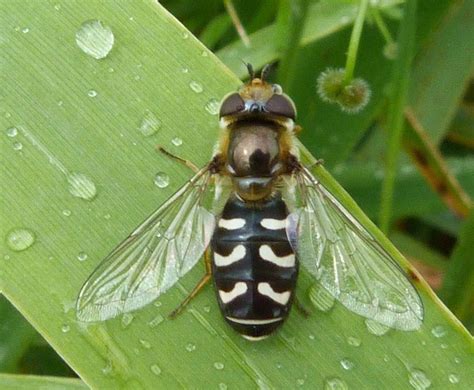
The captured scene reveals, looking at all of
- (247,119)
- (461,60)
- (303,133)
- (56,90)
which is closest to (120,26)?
(56,90)

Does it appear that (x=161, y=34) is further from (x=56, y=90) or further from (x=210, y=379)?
(x=210, y=379)

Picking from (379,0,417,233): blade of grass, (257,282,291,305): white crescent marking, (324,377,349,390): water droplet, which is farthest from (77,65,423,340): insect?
(379,0,417,233): blade of grass

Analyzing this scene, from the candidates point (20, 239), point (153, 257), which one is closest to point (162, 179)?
point (153, 257)

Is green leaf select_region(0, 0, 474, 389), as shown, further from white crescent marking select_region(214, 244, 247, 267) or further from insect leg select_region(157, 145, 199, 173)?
white crescent marking select_region(214, 244, 247, 267)

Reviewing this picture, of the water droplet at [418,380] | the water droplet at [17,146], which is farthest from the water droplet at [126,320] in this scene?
the water droplet at [418,380]

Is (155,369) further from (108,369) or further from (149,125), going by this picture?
(149,125)


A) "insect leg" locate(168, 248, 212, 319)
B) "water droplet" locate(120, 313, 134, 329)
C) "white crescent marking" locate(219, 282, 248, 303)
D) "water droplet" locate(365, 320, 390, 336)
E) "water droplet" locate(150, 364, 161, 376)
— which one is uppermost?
"water droplet" locate(120, 313, 134, 329)
